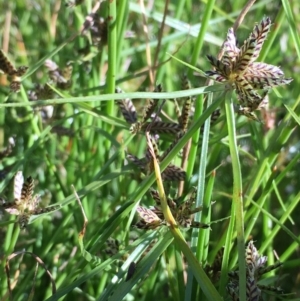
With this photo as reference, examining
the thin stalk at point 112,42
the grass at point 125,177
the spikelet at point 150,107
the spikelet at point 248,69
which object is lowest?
the grass at point 125,177

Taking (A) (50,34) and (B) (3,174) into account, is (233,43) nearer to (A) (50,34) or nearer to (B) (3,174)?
(B) (3,174)

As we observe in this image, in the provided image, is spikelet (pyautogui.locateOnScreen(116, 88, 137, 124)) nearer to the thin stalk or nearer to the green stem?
the thin stalk

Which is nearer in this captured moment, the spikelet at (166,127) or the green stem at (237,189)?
the green stem at (237,189)

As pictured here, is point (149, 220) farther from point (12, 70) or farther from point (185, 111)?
point (12, 70)

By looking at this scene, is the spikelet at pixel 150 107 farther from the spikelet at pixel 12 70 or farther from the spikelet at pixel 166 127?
the spikelet at pixel 12 70

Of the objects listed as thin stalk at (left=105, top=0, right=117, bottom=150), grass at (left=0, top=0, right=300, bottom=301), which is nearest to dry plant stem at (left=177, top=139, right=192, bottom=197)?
A: grass at (left=0, top=0, right=300, bottom=301)

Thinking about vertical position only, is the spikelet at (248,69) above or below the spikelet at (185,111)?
above

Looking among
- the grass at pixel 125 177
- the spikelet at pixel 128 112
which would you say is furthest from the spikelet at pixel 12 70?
the spikelet at pixel 128 112

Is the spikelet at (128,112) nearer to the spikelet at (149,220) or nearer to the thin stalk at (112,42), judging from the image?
the thin stalk at (112,42)
